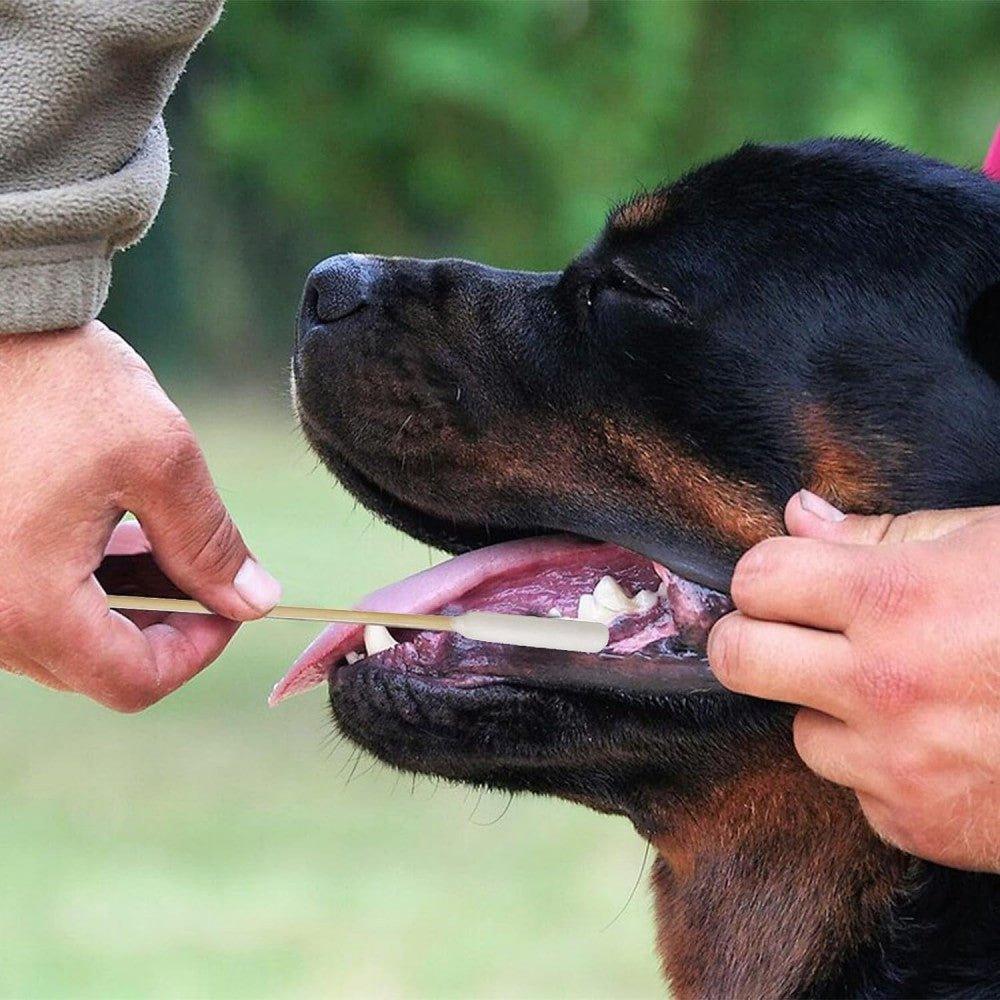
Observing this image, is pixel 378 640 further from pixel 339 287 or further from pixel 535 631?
pixel 339 287

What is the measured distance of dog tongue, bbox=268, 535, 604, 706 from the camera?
2512mm

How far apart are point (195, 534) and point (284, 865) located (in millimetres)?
4760

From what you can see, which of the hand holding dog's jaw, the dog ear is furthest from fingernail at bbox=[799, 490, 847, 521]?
the hand holding dog's jaw

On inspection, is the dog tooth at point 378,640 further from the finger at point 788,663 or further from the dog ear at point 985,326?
the dog ear at point 985,326

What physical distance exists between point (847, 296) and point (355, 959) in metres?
3.76

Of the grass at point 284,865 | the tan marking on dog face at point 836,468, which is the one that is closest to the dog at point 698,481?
the tan marking on dog face at point 836,468

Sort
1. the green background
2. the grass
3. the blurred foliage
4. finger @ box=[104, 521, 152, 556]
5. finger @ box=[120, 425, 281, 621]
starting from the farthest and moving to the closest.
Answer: the blurred foliage < the green background < the grass < finger @ box=[104, 521, 152, 556] < finger @ box=[120, 425, 281, 621]

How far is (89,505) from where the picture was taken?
1.96 m

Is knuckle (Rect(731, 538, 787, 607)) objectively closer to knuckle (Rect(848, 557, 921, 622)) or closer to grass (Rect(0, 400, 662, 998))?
knuckle (Rect(848, 557, 921, 622))

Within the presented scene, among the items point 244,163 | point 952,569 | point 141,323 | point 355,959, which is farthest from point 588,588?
point 141,323

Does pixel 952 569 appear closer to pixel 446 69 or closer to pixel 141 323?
pixel 446 69

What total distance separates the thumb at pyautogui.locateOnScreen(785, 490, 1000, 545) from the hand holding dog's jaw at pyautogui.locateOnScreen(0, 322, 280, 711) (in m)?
0.77

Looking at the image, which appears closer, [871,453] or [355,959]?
[871,453]

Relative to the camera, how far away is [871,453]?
2.29 metres
